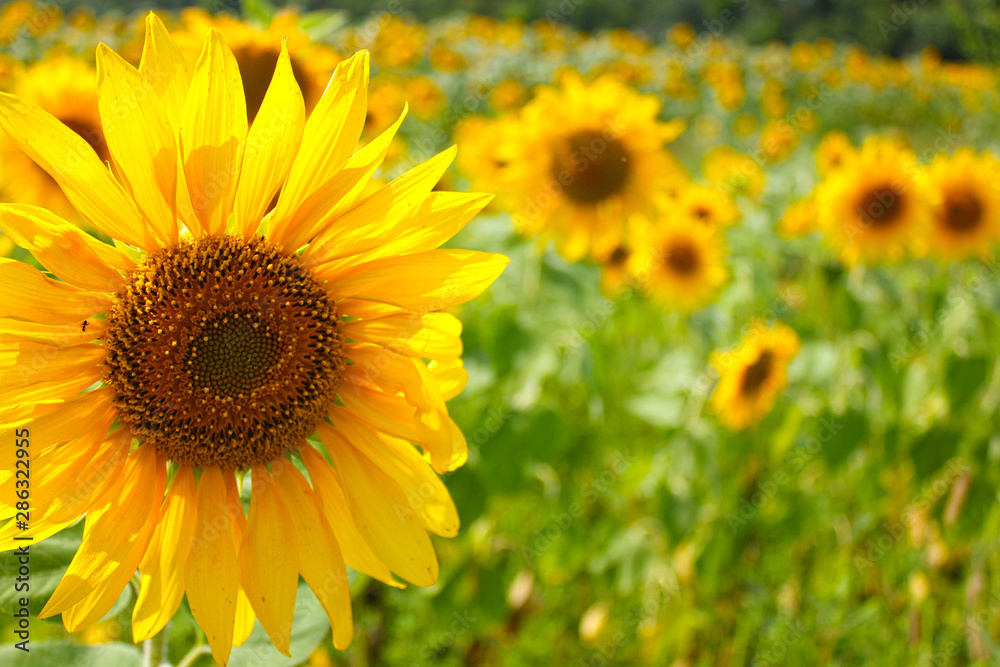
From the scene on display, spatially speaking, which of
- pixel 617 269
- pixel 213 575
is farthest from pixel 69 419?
pixel 617 269

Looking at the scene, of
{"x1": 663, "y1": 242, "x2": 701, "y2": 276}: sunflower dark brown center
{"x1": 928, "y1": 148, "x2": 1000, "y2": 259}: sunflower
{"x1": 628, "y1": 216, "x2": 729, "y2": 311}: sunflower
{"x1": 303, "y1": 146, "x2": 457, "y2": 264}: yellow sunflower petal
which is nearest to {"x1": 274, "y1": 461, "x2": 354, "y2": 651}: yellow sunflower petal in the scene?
{"x1": 303, "y1": 146, "x2": 457, "y2": 264}: yellow sunflower petal

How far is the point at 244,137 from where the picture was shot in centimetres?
109

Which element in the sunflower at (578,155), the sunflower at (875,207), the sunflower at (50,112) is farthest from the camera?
the sunflower at (875,207)

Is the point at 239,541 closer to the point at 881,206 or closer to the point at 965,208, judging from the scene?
the point at 881,206

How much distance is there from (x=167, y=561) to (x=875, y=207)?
3539 mm

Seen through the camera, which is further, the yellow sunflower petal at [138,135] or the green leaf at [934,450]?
the green leaf at [934,450]

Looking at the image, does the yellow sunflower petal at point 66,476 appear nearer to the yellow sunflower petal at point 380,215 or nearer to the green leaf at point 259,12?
the yellow sunflower petal at point 380,215

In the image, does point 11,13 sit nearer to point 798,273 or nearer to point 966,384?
point 798,273

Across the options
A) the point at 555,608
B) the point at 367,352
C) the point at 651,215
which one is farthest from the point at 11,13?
the point at 367,352

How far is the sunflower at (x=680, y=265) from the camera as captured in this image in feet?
12.8

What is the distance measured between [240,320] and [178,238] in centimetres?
16

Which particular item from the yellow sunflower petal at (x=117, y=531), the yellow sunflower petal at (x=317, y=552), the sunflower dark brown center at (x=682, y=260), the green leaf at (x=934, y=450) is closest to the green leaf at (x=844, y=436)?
the green leaf at (x=934, y=450)

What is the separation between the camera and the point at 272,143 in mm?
1086

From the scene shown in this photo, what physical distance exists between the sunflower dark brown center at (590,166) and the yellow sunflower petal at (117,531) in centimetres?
230
